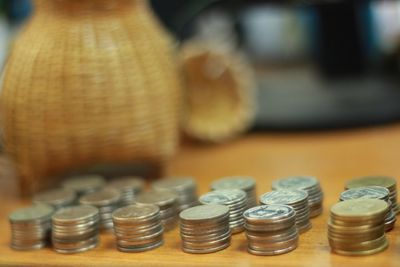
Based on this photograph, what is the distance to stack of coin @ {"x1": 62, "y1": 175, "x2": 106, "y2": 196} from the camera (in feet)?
2.59

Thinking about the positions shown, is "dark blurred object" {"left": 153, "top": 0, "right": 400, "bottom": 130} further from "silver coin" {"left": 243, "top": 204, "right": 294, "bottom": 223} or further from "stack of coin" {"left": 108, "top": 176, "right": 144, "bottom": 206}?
"silver coin" {"left": 243, "top": 204, "right": 294, "bottom": 223}

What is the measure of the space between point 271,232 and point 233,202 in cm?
8

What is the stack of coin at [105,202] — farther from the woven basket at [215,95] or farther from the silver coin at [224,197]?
the woven basket at [215,95]

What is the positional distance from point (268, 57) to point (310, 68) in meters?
0.19

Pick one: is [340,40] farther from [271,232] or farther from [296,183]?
[271,232]

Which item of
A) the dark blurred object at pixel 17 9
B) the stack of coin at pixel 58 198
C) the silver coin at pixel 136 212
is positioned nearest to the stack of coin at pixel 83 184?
the stack of coin at pixel 58 198

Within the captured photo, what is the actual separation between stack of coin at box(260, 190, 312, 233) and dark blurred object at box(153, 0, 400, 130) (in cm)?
38

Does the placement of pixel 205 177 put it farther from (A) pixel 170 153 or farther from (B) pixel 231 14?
(B) pixel 231 14

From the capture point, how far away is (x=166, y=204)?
2.29ft

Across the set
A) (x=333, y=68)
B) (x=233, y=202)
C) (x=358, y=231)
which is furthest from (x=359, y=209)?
(x=333, y=68)

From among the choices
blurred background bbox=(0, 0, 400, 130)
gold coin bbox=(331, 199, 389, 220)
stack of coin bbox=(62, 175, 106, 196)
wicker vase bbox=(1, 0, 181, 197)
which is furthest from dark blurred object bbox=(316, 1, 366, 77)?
gold coin bbox=(331, 199, 389, 220)

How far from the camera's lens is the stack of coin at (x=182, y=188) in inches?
29.3

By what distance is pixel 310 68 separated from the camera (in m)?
1.37

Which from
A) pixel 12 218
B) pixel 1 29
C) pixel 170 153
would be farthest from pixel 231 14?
pixel 12 218
